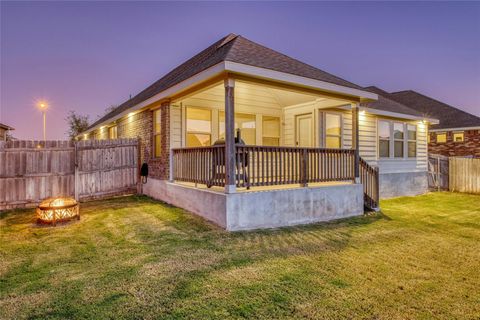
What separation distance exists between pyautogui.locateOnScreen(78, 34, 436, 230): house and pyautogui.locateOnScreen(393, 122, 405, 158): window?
0.04 metres

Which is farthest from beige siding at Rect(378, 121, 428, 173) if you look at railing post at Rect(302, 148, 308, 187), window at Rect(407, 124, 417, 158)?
railing post at Rect(302, 148, 308, 187)

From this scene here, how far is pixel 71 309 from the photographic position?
284cm

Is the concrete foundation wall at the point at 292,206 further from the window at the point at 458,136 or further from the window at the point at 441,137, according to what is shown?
the window at the point at 441,137

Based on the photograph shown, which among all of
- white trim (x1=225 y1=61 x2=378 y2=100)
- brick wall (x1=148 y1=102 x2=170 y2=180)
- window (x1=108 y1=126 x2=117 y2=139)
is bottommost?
brick wall (x1=148 y1=102 x2=170 y2=180)

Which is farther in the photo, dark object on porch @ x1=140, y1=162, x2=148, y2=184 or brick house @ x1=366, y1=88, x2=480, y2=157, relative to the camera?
brick house @ x1=366, y1=88, x2=480, y2=157

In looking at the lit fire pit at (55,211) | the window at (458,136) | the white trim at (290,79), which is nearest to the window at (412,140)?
the white trim at (290,79)

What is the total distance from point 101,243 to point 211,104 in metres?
5.33

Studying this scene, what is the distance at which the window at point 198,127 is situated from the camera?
8.76 m

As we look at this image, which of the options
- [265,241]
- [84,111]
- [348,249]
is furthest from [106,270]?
[84,111]

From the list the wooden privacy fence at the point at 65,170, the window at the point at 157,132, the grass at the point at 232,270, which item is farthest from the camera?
the window at the point at 157,132

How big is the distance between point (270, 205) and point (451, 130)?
769 inches

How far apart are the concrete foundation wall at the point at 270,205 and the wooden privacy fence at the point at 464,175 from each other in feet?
Result: 29.6

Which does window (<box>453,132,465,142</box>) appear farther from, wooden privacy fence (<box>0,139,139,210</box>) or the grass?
wooden privacy fence (<box>0,139,139,210</box>)

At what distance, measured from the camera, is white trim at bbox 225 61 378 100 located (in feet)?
18.4
